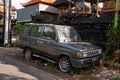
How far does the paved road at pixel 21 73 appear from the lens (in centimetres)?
780

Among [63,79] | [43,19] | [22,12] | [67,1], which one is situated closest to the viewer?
[63,79]

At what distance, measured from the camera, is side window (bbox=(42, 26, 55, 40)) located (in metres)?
9.34

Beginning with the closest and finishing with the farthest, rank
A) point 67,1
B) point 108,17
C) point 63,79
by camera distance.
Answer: point 63,79 < point 108,17 < point 67,1

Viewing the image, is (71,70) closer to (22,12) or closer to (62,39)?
(62,39)

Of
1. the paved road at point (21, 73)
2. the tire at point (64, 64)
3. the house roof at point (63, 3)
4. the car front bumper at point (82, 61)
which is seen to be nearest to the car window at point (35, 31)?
the paved road at point (21, 73)

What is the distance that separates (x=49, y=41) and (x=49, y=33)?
1.38 ft

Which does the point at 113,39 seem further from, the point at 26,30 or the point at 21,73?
the point at 21,73

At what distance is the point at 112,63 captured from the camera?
30.5ft

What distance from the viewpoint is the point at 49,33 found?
376 inches

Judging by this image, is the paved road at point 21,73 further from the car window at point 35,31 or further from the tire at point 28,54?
the car window at point 35,31

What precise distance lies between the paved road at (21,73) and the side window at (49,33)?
155 centimetres

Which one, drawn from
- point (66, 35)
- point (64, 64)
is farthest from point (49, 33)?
point (64, 64)

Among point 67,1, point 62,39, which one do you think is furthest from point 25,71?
point 67,1

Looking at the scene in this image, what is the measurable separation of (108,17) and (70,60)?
13.6 feet
